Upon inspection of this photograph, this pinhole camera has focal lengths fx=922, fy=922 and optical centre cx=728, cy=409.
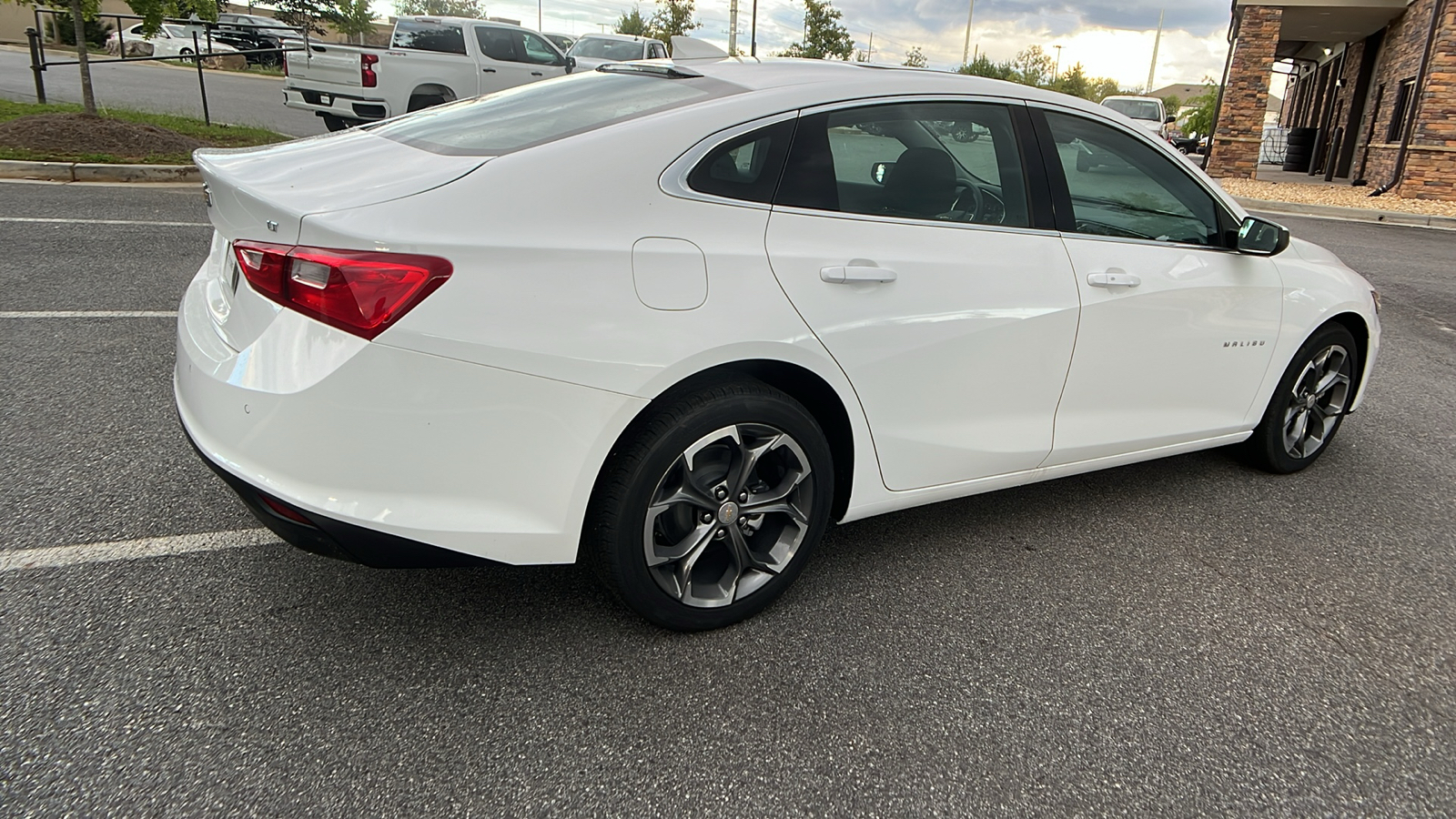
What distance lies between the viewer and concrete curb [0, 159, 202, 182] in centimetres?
930

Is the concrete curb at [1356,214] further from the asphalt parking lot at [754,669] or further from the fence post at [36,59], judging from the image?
the fence post at [36,59]

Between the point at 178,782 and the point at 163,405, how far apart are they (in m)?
2.56

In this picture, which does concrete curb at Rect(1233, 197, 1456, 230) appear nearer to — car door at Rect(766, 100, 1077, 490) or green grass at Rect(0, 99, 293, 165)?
car door at Rect(766, 100, 1077, 490)

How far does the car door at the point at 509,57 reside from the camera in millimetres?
14734

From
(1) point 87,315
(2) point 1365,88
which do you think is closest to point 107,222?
(1) point 87,315

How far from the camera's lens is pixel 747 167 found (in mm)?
2584

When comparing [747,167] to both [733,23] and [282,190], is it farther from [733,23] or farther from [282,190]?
[733,23]

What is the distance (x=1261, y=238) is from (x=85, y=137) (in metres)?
11.6

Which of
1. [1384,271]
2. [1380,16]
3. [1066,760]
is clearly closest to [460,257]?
[1066,760]

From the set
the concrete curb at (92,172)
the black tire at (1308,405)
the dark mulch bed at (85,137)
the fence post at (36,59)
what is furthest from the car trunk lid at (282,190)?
the fence post at (36,59)

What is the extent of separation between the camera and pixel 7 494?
3.21 meters

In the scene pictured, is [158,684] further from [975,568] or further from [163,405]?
[975,568]

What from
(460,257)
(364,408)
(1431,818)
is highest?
(460,257)

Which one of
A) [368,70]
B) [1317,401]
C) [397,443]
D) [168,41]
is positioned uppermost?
[168,41]
